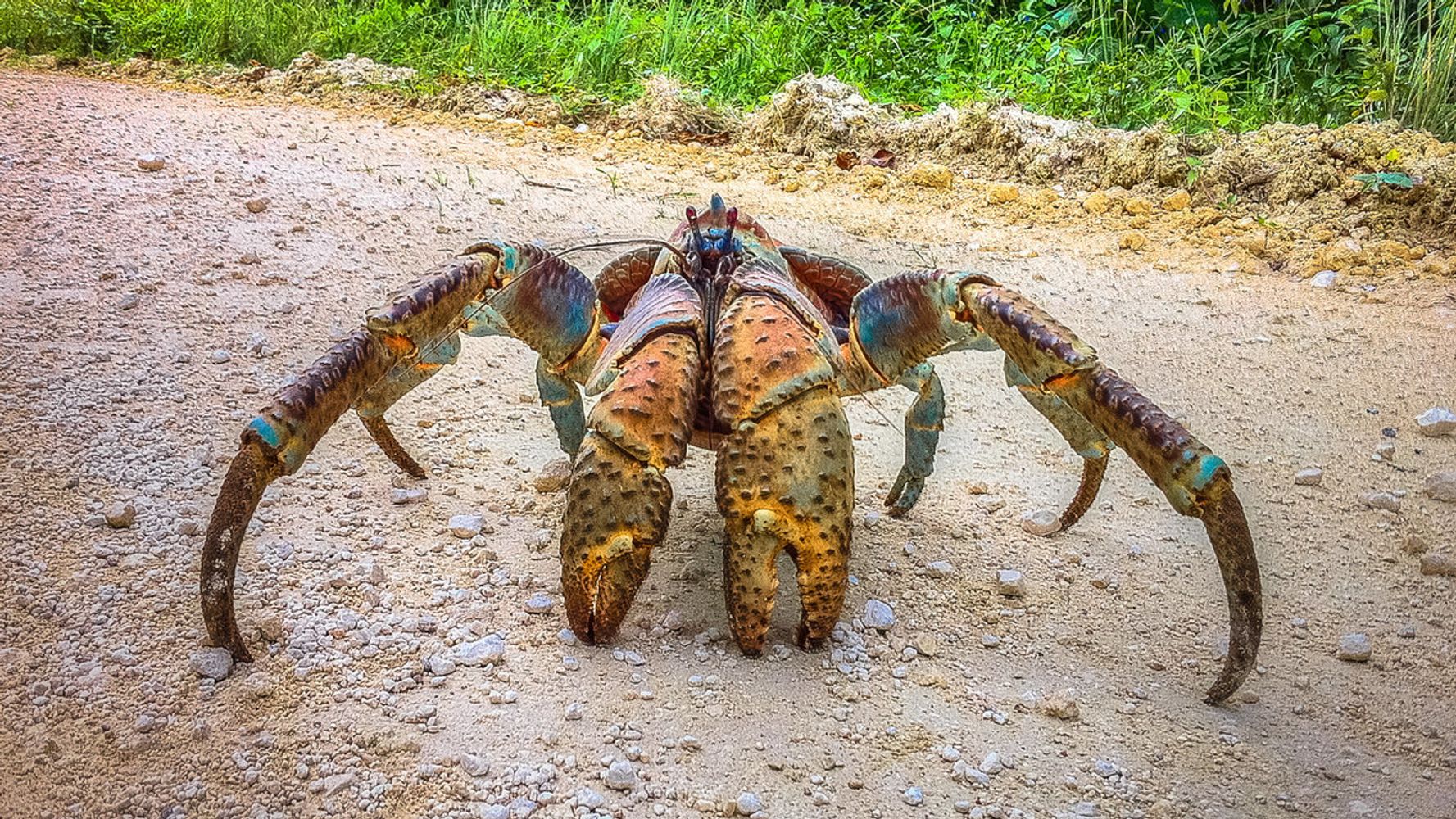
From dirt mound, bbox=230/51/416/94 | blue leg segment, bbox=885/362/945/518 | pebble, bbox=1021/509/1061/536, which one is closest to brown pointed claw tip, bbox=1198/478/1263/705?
pebble, bbox=1021/509/1061/536

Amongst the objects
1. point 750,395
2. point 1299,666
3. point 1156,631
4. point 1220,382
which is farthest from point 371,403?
point 1220,382

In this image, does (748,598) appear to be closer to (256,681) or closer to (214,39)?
(256,681)

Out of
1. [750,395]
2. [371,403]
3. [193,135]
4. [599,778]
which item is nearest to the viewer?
[599,778]

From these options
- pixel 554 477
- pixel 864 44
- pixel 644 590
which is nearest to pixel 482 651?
pixel 644 590

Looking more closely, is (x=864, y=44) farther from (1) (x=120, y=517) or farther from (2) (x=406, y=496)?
(1) (x=120, y=517)

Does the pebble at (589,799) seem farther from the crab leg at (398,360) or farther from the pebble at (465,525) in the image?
the pebble at (465,525)
